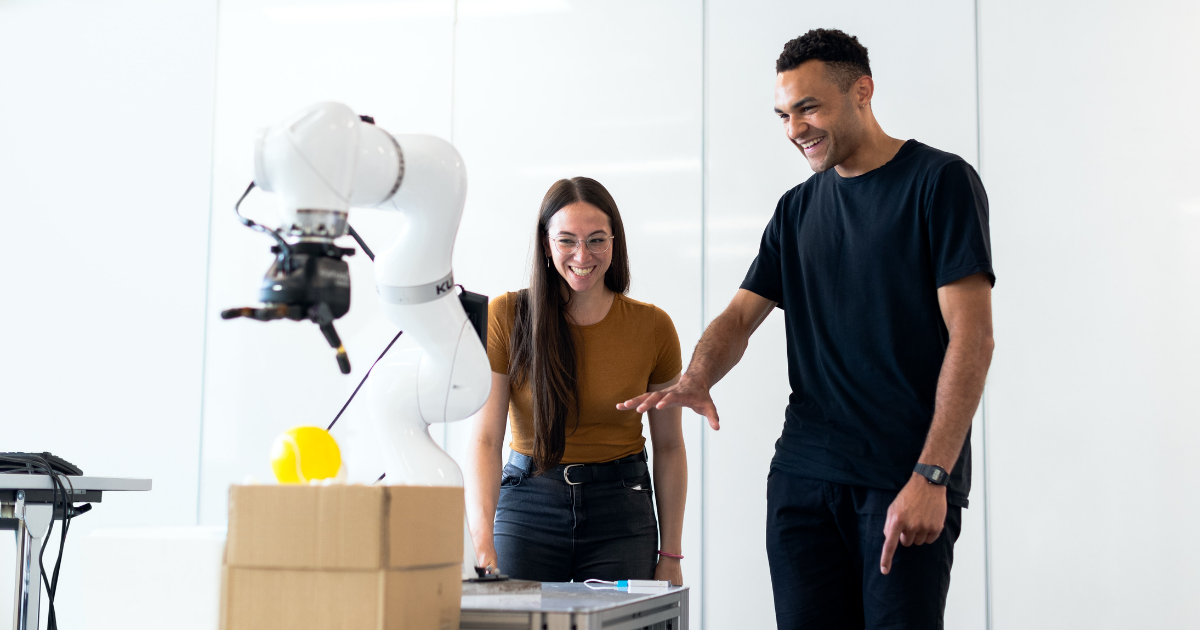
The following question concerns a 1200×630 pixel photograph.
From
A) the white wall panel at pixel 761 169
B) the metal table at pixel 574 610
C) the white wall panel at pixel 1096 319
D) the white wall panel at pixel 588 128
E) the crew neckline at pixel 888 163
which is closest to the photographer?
the metal table at pixel 574 610

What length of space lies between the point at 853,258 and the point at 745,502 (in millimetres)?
1494

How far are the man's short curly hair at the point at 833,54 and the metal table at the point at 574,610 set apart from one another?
0.92 m

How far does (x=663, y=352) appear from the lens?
2.20 meters

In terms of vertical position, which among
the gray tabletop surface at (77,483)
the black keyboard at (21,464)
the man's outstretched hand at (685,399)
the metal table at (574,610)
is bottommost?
the metal table at (574,610)

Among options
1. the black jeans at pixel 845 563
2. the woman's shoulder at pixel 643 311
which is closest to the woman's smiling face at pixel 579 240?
the woman's shoulder at pixel 643 311

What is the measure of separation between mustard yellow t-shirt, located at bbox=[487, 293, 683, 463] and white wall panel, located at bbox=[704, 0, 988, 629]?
887mm

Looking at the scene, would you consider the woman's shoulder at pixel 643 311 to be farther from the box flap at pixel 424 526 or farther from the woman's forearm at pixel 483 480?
the box flap at pixel 424 526

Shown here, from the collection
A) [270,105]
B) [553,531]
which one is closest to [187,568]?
[553,531]

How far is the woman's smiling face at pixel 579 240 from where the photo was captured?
2064 millimetres

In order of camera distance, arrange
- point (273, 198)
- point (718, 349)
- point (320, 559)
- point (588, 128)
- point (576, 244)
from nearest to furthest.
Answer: point (320, 559) → point (718, 349) → point (576, 244) → point (588, 128) → point (273, 198)

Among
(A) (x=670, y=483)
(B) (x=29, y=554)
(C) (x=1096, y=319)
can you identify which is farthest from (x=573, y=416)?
(C) (x=1096, y=319)

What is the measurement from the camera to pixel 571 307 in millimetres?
2146

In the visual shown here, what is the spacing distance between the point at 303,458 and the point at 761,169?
221cm

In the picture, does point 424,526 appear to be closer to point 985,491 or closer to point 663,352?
point 663,352
